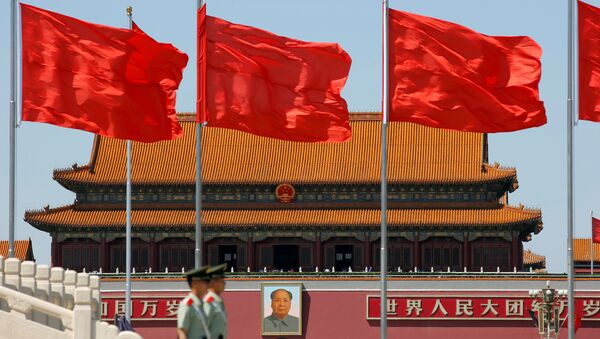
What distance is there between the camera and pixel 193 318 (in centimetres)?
2392

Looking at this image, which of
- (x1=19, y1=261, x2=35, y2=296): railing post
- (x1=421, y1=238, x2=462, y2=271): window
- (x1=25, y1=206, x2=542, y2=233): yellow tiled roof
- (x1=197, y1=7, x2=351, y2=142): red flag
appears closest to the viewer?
(x1=19, y1=261, x2=35, y2=296): railing post

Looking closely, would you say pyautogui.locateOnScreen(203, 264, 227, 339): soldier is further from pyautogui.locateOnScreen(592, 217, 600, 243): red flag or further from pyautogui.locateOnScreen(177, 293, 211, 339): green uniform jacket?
pyautogui.locateOnScreen(592, 217, 600, 243): red flag

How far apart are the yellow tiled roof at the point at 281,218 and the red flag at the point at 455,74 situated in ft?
128

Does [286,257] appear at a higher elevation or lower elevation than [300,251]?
lower

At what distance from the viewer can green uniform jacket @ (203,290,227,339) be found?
2412cm

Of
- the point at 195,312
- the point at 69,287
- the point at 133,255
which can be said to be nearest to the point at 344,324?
the point at 133,255

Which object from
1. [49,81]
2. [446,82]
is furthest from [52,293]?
[446,82]

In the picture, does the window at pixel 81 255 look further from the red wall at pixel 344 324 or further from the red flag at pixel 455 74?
the red flag at pixel 455 74

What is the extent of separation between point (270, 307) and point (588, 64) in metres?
32.0

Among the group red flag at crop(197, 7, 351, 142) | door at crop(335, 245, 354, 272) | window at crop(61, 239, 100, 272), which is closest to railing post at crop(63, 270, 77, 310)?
red flag at crop(197, 7, 351, 142)

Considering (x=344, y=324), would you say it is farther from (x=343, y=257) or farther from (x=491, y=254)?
(x=491, y=254)

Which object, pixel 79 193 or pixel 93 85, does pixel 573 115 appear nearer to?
pixel 93 85

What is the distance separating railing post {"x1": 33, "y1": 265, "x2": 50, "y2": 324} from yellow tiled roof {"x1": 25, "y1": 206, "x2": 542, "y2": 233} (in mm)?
46893

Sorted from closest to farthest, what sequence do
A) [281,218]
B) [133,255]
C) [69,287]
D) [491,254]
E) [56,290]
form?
[56,290]
[69,287]
[491,254]
[281,218]
[133,255]
